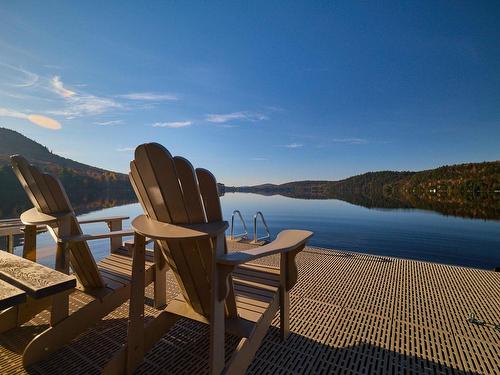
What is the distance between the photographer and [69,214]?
214 cm

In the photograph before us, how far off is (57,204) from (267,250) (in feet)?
6.30

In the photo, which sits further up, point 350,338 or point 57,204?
point 57,204

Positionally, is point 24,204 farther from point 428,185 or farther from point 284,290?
point 428,185

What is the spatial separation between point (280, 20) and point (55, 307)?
12.3 metres

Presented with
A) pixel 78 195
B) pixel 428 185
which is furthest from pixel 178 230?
pixel 428 185

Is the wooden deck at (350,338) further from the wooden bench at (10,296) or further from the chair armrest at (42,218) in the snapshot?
the wooden bench at (10,296)

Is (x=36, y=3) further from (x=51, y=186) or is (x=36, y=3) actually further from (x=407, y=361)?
(x=407, y=361)

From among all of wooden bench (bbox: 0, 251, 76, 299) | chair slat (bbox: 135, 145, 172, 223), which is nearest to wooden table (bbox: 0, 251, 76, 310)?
wooden bench (bbox: 0, 251, 76, 299)

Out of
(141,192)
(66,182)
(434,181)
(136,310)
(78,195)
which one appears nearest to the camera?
(141,192)

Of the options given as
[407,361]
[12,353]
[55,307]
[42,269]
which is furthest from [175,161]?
[407,361]

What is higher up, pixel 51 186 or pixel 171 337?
pixel 51 186

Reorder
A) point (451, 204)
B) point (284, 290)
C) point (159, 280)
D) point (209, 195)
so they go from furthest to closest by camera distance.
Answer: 1. point (451, 204)
2. point (159, 280)
3. point (284, 290)
4. point (209, 195)

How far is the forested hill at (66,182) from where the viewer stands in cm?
3209

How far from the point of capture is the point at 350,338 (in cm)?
239
